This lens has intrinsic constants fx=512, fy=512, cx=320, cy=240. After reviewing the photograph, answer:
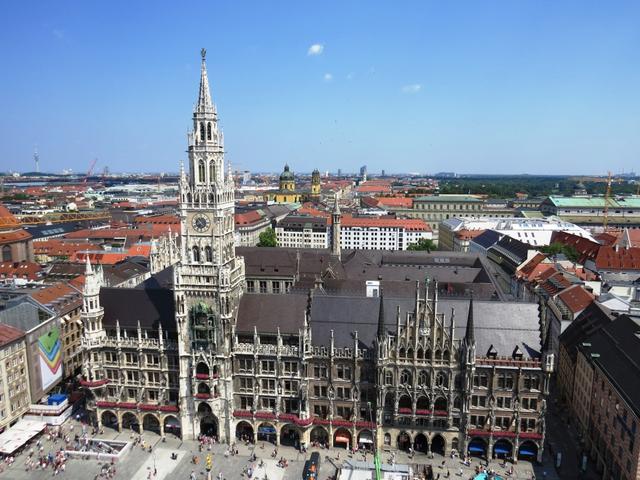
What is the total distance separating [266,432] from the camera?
8094cm

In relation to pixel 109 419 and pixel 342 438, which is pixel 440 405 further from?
pixel 109 419

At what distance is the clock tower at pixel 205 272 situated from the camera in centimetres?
7700

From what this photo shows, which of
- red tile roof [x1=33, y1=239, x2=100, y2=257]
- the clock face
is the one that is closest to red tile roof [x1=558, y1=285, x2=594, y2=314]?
the clock face

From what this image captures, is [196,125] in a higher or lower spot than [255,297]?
higher

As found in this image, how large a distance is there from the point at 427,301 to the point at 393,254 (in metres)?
77.6

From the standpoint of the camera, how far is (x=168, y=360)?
3248 inches

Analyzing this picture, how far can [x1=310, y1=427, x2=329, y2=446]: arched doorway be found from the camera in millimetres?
79875

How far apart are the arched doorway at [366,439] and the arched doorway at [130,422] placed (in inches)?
1454

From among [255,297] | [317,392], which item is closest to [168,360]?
[255,297]

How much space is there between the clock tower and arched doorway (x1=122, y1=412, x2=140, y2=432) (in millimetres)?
11011

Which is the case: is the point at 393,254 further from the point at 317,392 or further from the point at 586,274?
the point at 317,392

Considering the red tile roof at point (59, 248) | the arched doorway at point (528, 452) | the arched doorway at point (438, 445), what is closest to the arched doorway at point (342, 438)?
the arched doorway at point (438, 445)

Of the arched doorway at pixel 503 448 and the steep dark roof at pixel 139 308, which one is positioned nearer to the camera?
the arched doorway at pixel 503 448

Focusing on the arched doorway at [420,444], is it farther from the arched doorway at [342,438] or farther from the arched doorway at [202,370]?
the arched doorway at [202,370]
